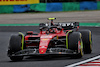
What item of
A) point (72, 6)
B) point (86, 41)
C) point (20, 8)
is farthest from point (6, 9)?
point (86, 41)

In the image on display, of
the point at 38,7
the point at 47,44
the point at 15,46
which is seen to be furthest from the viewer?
the point at 38,7

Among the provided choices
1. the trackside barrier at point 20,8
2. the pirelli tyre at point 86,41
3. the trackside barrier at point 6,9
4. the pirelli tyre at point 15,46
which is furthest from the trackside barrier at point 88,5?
the pirelli tyre at point 15,46

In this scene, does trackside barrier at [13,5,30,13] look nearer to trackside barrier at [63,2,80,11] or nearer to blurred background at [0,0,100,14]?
blurred background at [0,0,100,14]

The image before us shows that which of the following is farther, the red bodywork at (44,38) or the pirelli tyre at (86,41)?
the pirelli tyre at (86,41)

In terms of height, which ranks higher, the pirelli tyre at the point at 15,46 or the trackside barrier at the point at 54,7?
the trackside barrier at the point at 54,7

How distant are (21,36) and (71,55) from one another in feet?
5.68

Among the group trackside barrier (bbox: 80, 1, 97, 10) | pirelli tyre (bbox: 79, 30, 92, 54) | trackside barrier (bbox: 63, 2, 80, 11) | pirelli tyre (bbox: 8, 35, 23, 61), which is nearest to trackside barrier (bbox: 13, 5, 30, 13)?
trackside barrier (bbox: 63, 2, 80, 11)

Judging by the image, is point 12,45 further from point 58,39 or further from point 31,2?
point 31,2

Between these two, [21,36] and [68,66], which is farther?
[21,36]

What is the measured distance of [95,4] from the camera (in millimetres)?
45938

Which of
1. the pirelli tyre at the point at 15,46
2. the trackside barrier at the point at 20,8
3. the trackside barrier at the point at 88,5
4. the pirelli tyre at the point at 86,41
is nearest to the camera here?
the pirelli tyre at the point at 15,46

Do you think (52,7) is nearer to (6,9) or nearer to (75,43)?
(6,9)

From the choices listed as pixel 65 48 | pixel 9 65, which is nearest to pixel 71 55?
pixel 65 48

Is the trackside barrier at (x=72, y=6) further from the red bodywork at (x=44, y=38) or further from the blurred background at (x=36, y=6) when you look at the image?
the red bodywork at (x=44, y=38)
